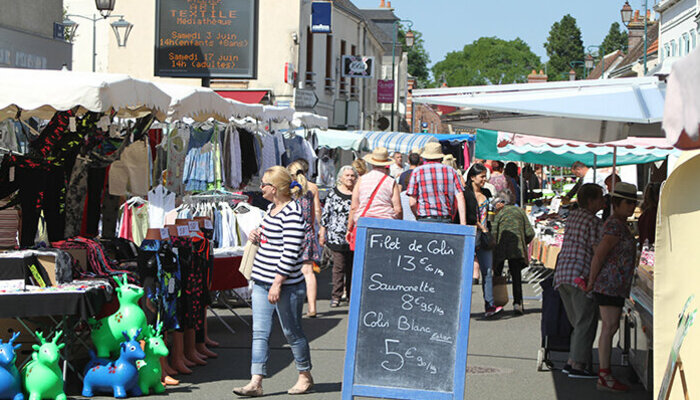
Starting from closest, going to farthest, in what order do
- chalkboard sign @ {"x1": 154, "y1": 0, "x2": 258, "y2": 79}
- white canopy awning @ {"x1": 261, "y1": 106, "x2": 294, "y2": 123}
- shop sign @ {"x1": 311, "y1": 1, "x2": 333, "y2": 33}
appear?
white canopy awning @ {"x1": 261, "y1": 106, "x2": 294, "y2": 123} < chalkboard sign @ {"x1": 154, "y1": 0, "x2": 258, "y2": 79} < shop sign @ {"x1": 311, "y1": 1, "x2": 333, "y2": 33}

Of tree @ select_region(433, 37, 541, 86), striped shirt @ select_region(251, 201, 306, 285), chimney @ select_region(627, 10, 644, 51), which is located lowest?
striped shirt @ select_region(251, 201, 306, 285)

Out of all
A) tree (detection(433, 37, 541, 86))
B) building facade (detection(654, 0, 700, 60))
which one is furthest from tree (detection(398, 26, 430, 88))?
building facade (detection(654, 0, 700, 60))

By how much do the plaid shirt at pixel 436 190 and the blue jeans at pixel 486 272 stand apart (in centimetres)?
92

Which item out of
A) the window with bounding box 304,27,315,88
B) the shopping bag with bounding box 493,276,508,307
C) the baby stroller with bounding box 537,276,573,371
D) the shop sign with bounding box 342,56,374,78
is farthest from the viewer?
the shop sign with bounding box 342,56,374,78

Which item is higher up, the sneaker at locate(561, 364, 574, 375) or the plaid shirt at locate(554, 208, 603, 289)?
the plaid shirt at locate(554, 208, 603, 289)

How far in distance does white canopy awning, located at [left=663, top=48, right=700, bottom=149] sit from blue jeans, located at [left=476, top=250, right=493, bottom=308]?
7.56 meters

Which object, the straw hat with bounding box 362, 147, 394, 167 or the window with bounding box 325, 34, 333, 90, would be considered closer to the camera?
the straw hat with bounding box 362, 147, 394, 167

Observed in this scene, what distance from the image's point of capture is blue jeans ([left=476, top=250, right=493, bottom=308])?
1172 centimetres

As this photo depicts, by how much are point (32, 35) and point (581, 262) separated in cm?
1364

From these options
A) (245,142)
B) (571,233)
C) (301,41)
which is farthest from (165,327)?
(301,41)

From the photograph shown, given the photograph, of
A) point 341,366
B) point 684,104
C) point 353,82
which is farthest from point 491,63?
point 684,104

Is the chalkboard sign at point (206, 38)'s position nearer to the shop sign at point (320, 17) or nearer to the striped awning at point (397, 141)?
the striped awning at point (397, 141)

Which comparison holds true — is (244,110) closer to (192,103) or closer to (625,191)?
(192,103)

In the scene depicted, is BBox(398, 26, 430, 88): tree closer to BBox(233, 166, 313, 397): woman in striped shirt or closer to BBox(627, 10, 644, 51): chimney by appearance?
BBox(627, 10, 644, 51): chimney
